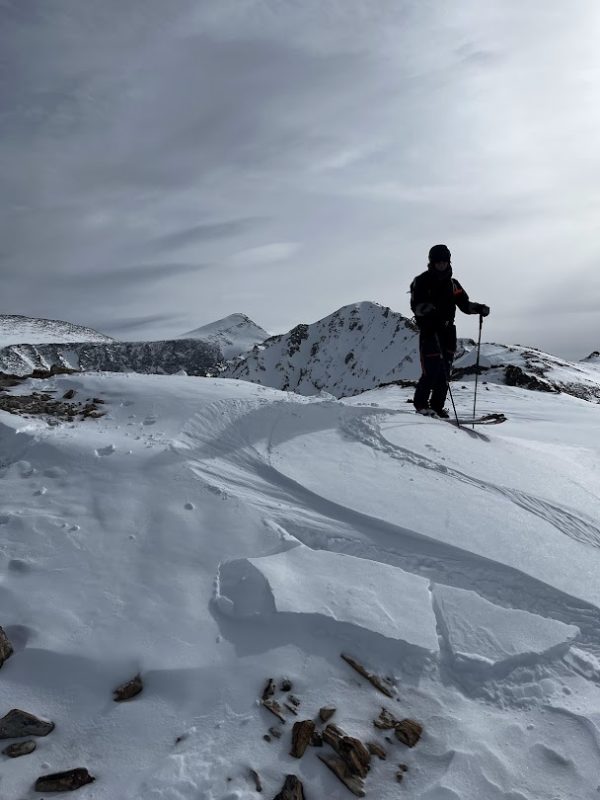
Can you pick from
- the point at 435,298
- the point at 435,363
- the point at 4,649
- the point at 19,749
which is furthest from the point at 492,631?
the point at 435,298

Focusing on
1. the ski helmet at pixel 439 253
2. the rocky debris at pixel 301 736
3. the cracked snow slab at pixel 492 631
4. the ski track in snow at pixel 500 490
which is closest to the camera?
the rocky debris at pixel 301 736

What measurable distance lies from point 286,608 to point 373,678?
686mm

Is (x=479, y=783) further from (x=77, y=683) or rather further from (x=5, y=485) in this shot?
(x=5, y=485)

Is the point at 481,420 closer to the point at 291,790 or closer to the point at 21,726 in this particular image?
the point at 291,790

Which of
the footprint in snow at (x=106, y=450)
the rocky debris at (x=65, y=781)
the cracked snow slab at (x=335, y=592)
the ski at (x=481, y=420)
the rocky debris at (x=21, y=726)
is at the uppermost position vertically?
the ski at (x=481, y=420)

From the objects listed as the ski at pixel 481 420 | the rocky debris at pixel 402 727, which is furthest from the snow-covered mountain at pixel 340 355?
the rocky debris at pixel 402 727

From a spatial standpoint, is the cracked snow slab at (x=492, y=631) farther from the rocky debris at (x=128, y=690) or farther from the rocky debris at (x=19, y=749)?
the rocky debris at (x=19, y=749)

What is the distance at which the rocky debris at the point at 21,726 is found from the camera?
2641mm

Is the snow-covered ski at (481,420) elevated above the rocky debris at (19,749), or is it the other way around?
the snow-covered ski at (481,420)

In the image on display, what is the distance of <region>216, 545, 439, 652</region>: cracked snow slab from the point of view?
11.3 feet

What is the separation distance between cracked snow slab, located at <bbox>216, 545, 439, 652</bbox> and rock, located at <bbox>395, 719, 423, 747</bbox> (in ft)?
1.71

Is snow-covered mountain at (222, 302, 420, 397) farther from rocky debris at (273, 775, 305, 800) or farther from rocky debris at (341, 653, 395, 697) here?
rocky debris at (273, 775, 305, 800)

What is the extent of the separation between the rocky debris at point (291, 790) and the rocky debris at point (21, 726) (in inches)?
48.3

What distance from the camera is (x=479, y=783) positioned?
2523 mm
